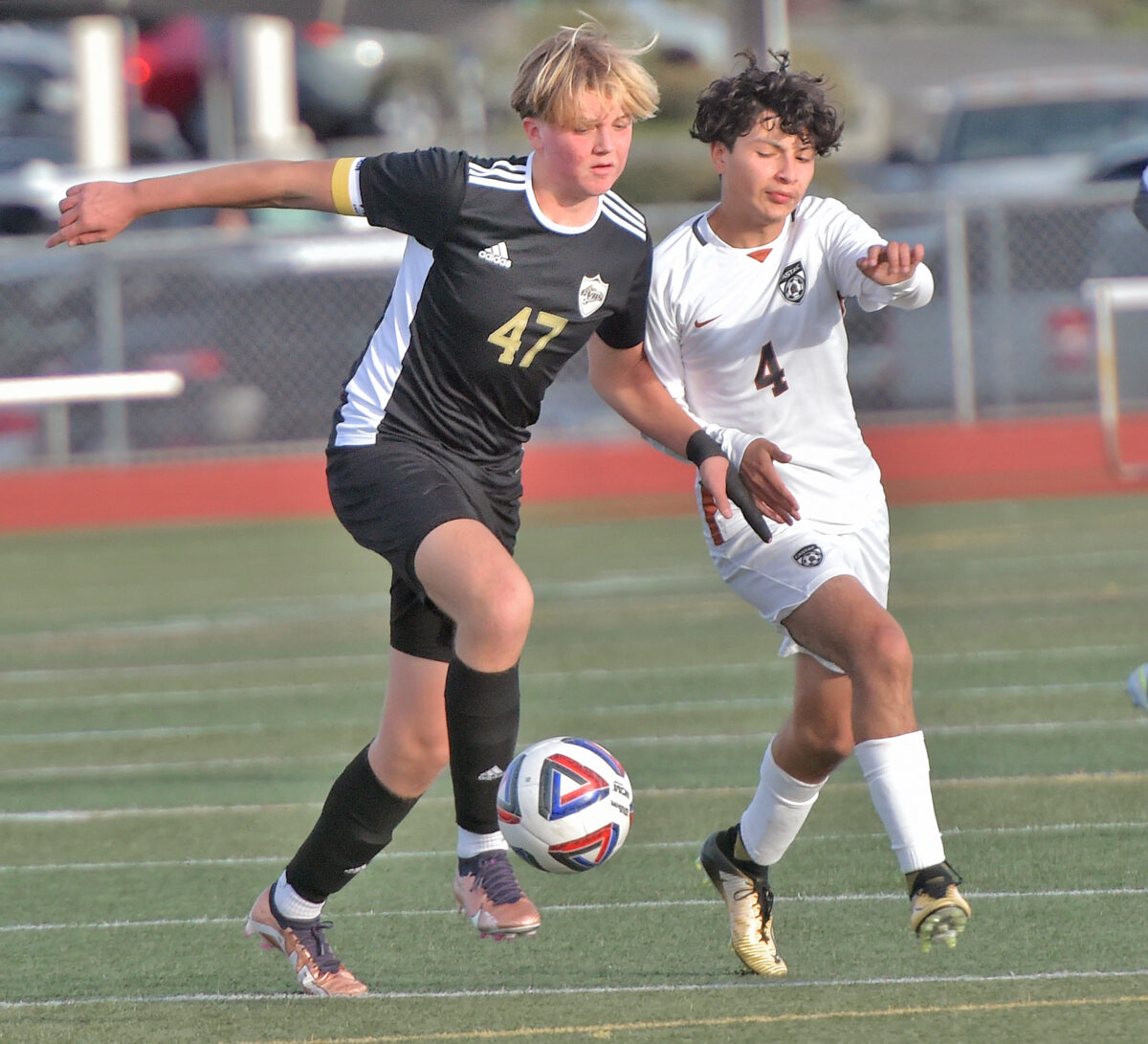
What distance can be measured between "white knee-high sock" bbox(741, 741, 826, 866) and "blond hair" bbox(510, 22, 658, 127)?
1540mm

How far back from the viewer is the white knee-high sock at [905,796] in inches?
167

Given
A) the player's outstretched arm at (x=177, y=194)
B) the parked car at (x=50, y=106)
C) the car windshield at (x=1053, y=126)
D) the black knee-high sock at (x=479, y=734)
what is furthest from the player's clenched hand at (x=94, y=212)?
the parked car at (x=50, y=106)

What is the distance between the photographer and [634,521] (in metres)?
16.5

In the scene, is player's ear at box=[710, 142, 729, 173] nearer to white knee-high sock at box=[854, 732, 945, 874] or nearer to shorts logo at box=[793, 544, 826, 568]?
shorts logo at box=[793, 544, 826, 568]

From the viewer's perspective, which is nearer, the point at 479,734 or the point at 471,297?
the point at 479,734

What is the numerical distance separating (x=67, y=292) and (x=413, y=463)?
14.1 m

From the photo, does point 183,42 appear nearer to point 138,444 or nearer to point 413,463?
point 138,444

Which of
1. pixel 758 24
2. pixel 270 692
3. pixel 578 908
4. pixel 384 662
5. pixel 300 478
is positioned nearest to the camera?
pixel 578 908

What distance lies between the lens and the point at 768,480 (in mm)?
4543

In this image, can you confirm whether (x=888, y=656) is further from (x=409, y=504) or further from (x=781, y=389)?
(x=409, y=504)

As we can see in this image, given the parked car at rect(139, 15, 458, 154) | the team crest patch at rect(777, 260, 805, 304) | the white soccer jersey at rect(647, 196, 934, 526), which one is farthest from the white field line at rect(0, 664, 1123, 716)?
the parked car at rect(139, 15, 458, 154)

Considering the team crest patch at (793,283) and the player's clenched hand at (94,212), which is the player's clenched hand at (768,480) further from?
the player's clenched hand at (94,212)

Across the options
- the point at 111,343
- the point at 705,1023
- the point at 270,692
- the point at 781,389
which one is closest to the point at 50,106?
the point at 111,343

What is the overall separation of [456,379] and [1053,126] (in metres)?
17.0
